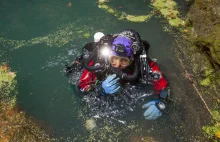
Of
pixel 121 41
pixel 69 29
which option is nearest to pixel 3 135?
pixel 121 41

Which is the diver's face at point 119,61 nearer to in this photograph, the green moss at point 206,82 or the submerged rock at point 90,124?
the submerged rock at point 90,124

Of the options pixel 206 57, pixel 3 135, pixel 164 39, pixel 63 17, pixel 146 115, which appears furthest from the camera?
pixel 63 17

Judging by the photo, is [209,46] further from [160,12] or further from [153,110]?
[160,12]

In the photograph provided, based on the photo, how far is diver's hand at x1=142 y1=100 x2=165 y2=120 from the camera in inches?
172

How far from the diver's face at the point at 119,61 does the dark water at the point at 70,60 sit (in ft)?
3.63

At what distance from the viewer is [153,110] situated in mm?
4457

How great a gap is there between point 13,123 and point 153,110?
288 cm

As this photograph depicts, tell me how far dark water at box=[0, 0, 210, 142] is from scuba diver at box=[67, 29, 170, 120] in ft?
1.66

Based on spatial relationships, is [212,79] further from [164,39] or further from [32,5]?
[32,5]

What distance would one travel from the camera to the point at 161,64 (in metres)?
5.91

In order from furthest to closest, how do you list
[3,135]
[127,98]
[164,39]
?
[164,39], [127,98], [3,135]

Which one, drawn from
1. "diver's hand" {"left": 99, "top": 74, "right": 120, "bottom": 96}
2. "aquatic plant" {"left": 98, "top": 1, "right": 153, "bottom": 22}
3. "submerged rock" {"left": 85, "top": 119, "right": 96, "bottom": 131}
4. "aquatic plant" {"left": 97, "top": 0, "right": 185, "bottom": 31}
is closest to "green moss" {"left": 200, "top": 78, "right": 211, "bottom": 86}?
"diver's hand" {"left": 99, "top": 74, "right": 120, "bottom": 96}

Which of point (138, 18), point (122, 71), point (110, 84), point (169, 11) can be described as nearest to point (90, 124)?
point (110, 84)

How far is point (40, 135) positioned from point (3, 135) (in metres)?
0.68
